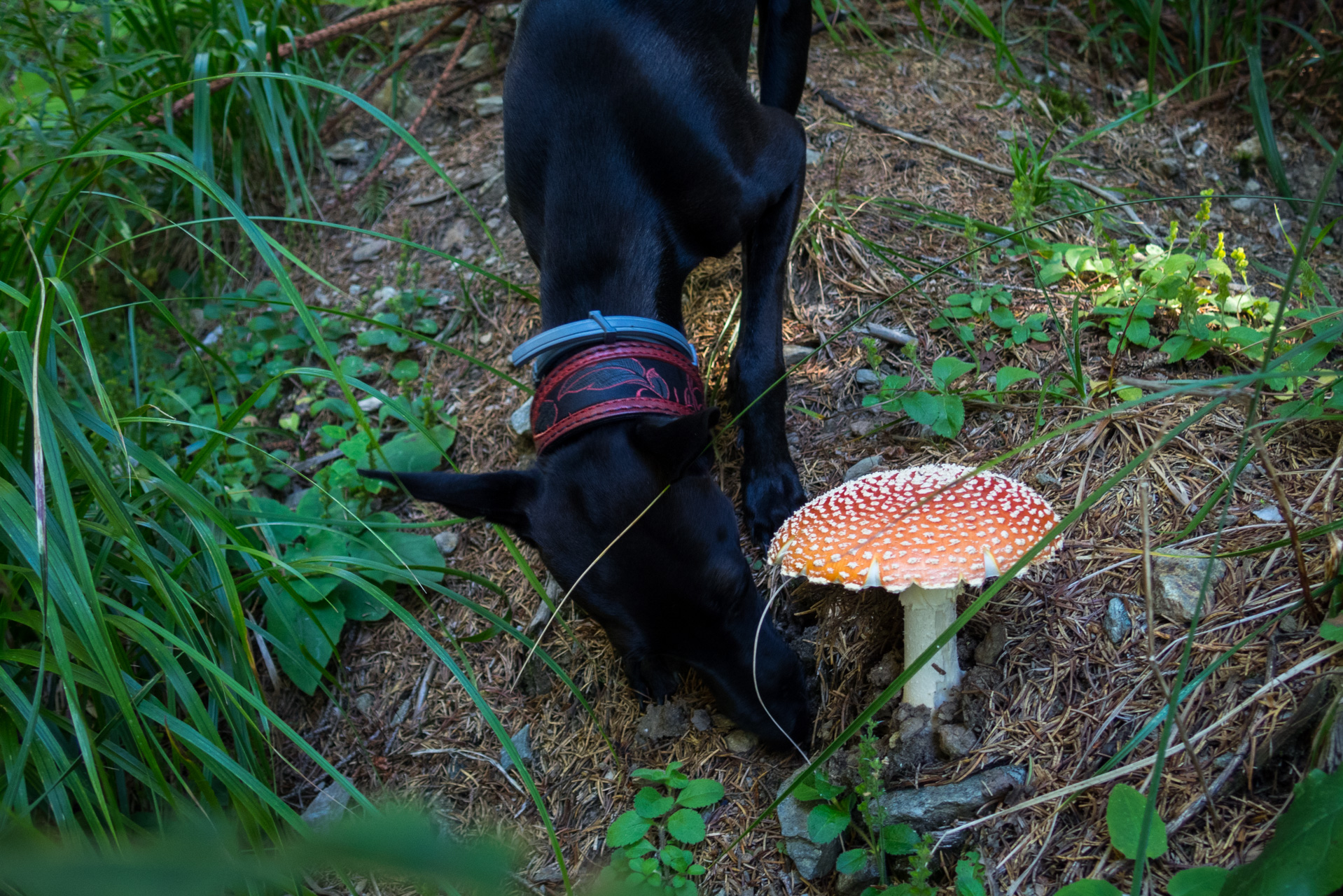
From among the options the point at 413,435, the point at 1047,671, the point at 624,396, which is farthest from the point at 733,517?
the point at 413,435

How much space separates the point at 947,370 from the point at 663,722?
4.07 ft

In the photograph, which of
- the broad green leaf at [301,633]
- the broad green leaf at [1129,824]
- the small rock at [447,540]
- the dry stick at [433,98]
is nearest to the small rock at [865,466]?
the broad green leaf at [1129,824]

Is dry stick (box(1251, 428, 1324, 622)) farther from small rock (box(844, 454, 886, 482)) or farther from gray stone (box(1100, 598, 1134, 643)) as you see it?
small rock (box(844, 454, 886, 482))

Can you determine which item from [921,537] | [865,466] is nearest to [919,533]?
[921,537]

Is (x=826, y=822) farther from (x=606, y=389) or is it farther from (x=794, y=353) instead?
(x=794, y=353)

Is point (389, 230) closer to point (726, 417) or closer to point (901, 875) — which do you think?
point (726, 417)

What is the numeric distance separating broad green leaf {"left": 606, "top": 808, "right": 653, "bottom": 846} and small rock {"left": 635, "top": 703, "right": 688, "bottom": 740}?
298 mm

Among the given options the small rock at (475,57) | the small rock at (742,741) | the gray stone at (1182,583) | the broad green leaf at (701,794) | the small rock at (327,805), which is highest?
the small rock at (475,57)

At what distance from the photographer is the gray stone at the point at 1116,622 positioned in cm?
184

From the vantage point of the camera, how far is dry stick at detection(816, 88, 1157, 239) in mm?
3293

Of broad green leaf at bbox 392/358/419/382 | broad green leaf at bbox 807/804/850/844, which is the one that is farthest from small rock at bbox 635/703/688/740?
broad green leaf at bbox 392/358/419/382

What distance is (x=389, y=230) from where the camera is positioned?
4.09 metres

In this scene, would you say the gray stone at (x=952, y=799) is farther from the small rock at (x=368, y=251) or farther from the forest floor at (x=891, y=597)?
the small rock at (x=368, y=251)

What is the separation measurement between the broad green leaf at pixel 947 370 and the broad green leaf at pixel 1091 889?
133 cm
